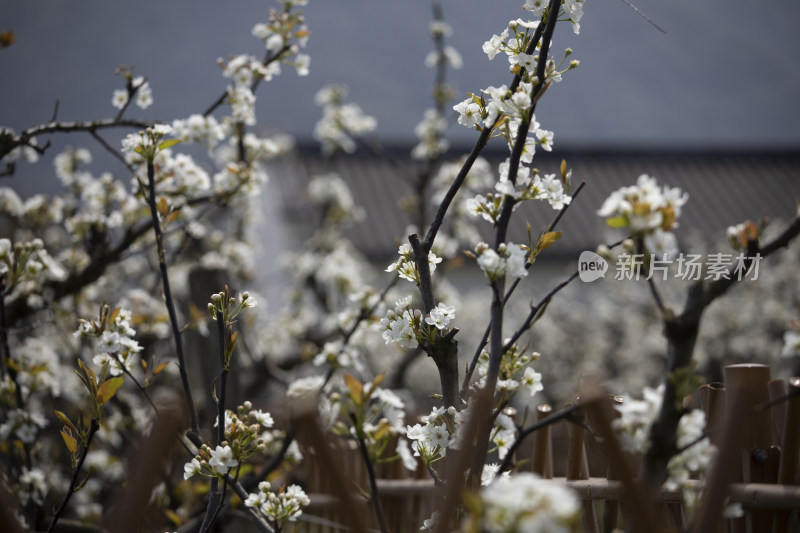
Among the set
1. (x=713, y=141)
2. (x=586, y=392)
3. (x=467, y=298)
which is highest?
(x=713, y=141)

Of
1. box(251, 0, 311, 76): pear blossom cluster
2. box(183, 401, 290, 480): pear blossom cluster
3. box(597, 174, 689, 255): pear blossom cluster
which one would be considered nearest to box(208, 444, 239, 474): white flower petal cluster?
box(183, 401, 290, 480): pear blossom cluster

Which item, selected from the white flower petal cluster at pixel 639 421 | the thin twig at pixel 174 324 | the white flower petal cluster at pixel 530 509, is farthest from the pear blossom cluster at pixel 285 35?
the white flower petal cluster at pixel 530 509

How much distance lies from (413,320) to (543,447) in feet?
2.42

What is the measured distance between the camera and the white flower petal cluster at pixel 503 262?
3.62 ft

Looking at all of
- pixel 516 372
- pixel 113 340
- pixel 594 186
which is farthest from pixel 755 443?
pixel 594 186

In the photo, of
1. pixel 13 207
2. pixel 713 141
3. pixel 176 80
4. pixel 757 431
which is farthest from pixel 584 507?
pixel 713 141

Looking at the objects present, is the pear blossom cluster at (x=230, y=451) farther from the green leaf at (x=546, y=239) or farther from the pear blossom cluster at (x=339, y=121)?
the pear blossom cluster at (x=339, y=121)

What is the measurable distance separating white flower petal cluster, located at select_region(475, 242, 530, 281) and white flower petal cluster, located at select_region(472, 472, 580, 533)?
44 cm

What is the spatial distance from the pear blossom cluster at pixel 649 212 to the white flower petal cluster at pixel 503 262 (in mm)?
196

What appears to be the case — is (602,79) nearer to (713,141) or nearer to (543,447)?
(713,141)

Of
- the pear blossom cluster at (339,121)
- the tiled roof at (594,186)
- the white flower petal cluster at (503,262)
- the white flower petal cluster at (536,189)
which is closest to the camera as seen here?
the white flower petal cluster at (503,262)

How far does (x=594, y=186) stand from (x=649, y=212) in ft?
51.8

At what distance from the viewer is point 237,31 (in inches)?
391

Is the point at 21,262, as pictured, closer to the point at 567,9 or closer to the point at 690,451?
the point at 567,9
